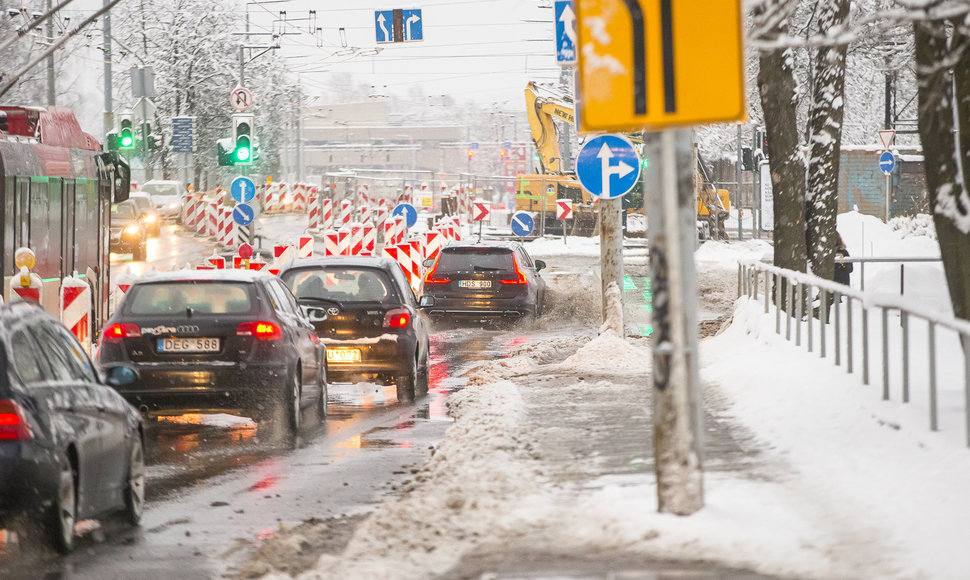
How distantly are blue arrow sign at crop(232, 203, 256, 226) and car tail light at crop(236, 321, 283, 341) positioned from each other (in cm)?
1787

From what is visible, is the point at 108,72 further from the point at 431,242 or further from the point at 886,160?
the point at 886,160

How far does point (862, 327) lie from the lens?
35.0 feet

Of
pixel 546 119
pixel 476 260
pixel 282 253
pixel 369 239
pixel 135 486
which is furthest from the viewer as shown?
pixel 546 119

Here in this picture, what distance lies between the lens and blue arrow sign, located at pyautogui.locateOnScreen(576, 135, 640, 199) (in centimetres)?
1612

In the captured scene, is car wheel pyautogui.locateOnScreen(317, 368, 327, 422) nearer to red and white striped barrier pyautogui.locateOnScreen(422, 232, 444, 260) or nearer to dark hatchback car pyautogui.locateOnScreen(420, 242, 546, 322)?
dark hatchback car pyautogui.locateOnScreen(420, 242, 546, 322)

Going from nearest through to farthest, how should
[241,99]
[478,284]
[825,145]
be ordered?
1. [825,145]
2. [478,284]
3. [241,99]

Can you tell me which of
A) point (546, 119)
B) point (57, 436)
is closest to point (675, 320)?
point (57, 436)

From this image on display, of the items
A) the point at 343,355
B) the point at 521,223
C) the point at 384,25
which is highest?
the point at 384,25

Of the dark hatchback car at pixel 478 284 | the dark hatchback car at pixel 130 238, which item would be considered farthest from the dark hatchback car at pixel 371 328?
the dark hatchback car at pixel 130 238

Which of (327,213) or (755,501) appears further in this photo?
(327,213)

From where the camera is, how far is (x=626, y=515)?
7.25 metres

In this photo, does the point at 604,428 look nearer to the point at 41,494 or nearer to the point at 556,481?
the point at 556,481

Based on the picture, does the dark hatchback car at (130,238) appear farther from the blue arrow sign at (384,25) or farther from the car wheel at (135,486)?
the car wheel at (135,486)

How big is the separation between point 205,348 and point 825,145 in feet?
32.9
